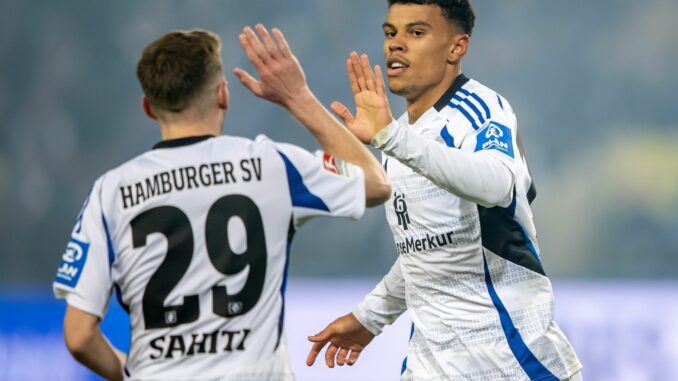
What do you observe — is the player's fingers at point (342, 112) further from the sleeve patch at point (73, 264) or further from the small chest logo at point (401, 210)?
the sleeve patch at point (73, 264)

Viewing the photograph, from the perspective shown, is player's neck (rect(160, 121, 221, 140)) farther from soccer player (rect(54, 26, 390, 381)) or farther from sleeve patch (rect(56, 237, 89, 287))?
sleeve patch (rect(56, 237, 89, 287))

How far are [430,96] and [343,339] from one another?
3.65 feet

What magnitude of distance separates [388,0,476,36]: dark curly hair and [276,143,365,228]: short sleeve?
56.5 inches

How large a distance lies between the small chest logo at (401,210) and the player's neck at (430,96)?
363mm

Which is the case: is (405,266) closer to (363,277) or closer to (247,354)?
(247,354)

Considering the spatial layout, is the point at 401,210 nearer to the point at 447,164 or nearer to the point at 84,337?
the point at 447,164

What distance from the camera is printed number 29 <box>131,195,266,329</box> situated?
2.96 m

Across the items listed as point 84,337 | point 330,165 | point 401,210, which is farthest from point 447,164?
point 84,337

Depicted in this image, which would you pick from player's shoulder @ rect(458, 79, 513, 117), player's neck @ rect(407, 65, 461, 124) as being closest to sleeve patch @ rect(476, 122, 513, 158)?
player's shoulder @ rect(458, 79, 513, 117)

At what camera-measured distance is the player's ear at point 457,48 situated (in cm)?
430

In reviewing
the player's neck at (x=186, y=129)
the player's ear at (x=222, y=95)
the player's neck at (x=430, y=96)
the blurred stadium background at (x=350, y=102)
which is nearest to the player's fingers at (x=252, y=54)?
the player's ear at (x=222, y=95)

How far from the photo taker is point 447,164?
3.52 metres

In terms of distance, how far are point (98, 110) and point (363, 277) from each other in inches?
132

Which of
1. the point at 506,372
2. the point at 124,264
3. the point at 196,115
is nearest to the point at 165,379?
the point at 124,264
